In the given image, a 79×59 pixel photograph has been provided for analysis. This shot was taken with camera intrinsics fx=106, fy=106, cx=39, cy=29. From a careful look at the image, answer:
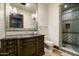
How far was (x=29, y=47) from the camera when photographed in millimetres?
1860

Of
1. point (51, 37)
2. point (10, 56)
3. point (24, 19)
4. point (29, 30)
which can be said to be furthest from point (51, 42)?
point (10, 56)

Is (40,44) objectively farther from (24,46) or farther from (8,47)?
(8,47)

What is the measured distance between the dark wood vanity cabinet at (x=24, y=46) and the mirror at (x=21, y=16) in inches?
8.3

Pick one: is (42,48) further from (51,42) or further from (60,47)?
(60,47)

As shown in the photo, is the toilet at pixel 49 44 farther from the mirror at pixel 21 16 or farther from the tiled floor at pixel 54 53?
the mirror at pixel 21 16

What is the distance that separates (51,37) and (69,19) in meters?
0.47

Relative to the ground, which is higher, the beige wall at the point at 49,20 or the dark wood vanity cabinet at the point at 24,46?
the beige wall at the point at 49,20

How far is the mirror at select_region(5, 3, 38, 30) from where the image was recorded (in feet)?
5.92

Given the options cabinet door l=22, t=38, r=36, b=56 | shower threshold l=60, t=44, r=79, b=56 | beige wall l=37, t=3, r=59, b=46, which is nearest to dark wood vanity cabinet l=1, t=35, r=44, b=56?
cabinet door l=22, t=38, r=36, b=56

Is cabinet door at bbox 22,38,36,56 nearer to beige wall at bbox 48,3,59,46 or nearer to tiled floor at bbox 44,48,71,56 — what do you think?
tiled floor at bbox 44,48,71,56

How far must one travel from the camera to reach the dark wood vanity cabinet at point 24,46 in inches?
68.2

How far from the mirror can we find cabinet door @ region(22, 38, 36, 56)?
0.74ft

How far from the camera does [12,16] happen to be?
6.00ft

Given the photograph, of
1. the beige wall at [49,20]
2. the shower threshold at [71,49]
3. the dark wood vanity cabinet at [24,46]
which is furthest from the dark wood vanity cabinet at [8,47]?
the shower threshold at [71,49]
